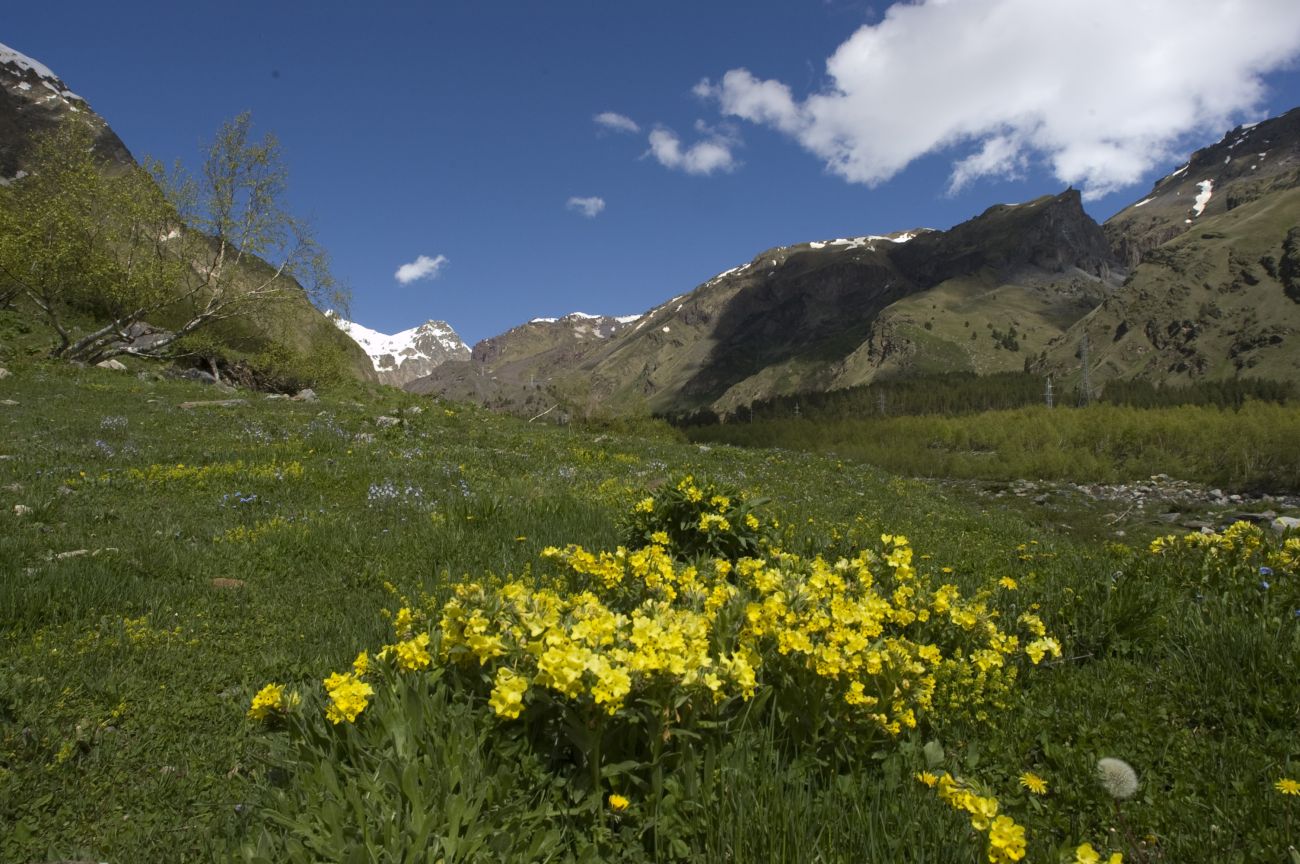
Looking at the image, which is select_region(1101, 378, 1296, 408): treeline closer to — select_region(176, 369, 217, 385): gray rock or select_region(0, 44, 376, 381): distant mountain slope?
select_region(0, 44, 376, 381): distant mountain slope

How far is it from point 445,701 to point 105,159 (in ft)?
137

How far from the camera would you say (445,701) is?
3.27 meters

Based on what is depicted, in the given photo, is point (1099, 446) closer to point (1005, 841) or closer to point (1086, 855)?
point (1086, 855)

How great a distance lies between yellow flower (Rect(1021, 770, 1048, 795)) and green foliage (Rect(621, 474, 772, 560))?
3.76m

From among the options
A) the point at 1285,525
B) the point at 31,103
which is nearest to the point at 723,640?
the point at 1285,525

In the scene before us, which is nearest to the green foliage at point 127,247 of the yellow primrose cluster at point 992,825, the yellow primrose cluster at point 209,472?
the yellow primrose cluster at point 209,472

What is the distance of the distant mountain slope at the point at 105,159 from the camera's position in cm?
3134

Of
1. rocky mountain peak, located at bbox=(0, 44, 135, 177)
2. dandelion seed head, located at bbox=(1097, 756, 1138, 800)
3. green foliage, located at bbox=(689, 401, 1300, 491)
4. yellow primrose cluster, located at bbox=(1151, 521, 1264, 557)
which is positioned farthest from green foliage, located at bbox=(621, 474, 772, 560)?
rocky mountain peak, located at bbox=(0, 44, 135, 177)

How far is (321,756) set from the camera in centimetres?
292

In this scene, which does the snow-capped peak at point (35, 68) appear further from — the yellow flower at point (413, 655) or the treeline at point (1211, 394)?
the treeline at point (1211, 394)

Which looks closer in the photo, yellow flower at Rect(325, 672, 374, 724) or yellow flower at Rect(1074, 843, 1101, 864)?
yellow flower at Rect(1074, 843, 1101, 864)

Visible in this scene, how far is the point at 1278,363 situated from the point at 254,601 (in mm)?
260434

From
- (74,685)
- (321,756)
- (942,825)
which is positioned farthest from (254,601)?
(942,825)

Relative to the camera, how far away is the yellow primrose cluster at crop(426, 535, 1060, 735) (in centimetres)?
291
